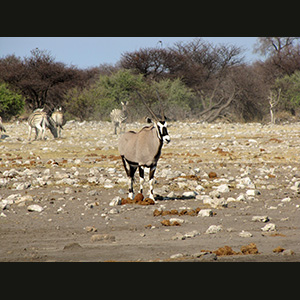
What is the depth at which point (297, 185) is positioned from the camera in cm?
1073

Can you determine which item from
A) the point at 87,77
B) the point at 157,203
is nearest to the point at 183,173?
the point at 157,203

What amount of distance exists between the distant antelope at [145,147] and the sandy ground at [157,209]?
0.68 m

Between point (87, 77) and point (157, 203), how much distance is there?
47267 mm

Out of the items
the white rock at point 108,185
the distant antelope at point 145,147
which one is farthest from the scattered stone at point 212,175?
the distant antelope at point 145,147

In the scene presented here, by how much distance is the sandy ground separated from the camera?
623 cm

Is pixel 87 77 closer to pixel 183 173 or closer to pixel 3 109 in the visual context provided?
pixel 3 109

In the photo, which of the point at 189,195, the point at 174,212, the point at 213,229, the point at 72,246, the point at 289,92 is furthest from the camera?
the point at 289,92

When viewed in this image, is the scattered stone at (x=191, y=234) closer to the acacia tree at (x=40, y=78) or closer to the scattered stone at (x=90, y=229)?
the scattered stone at (x=90, y=229)

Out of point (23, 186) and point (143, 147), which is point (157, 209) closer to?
point (143, 147)

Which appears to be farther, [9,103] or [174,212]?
[9,103]

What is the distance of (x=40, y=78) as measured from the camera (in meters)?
45.2

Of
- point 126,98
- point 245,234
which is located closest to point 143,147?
point 245,234

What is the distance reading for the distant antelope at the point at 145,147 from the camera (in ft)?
30.8

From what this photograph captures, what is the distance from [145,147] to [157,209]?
1.29 meters
